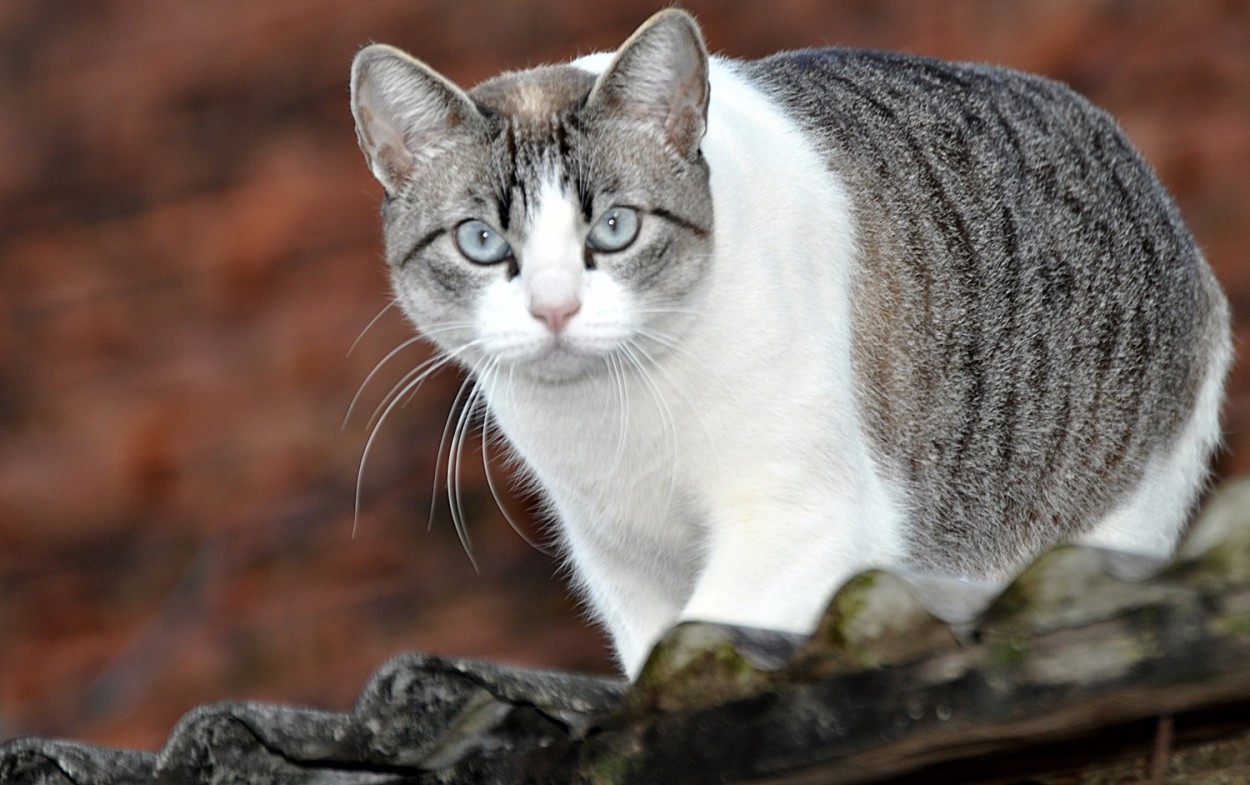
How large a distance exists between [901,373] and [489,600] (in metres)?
3.88

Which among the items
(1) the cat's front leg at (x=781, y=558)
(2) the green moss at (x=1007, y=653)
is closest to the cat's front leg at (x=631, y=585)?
(1) the cat's front leg at (x=781, y=558)

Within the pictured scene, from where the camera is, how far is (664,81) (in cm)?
248

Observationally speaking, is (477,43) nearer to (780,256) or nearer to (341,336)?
(341,336)

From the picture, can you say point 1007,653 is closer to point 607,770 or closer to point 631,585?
point 607,770

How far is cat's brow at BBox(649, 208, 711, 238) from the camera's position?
2449mm

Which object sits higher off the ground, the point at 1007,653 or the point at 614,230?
the point at 614,230

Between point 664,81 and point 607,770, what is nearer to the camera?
point 607,770

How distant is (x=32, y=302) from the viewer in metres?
6.48

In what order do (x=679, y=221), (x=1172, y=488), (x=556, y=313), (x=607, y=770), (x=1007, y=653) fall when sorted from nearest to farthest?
(x=1007, y=653), (x=607, y=770), (x=556, y=313), (x=679, y=221), (x=1172, y=488)

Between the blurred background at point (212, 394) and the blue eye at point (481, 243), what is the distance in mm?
3748

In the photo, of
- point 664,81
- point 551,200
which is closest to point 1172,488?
point 664,81

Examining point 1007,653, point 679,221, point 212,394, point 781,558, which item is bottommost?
point 212,394

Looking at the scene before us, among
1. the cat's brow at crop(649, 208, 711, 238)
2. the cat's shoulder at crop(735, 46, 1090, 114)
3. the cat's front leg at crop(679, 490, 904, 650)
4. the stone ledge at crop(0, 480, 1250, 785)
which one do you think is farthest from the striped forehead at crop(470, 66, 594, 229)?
the stone ledge at crop(0, 480, 1250, 785)

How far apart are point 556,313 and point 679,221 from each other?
0.31m
